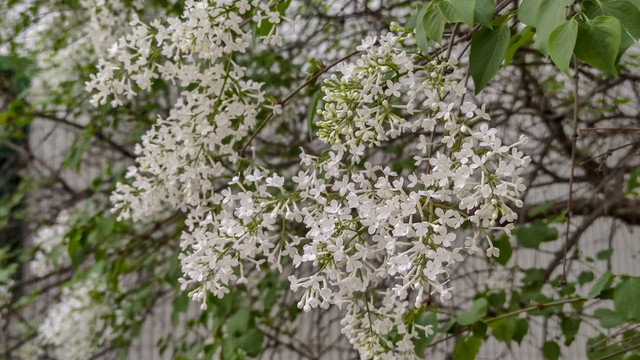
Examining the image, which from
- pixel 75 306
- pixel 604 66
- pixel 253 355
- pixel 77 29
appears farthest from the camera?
pixel 77 29

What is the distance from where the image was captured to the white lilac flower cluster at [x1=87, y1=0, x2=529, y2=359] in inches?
29.8

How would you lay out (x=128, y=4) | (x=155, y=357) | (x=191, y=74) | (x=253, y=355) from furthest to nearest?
(x=155, y=357) → (x=128, y=4) → (x=253, y=355) → (x=191, y=74)

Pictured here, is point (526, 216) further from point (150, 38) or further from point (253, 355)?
point (150, 38)

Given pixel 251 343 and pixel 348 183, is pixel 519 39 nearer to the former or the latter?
pixel 348 183

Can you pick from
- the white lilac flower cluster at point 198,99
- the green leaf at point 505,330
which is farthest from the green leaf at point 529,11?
the green leaf at point 505,330

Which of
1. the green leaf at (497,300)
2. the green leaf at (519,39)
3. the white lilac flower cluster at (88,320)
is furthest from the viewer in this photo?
the white lilac flower cluster at (88,320)

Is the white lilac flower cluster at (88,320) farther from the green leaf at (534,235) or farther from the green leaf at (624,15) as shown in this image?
the green leaf at (624,15)

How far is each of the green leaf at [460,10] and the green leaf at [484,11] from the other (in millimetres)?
36

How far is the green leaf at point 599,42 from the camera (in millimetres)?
691

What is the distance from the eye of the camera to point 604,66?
70cm

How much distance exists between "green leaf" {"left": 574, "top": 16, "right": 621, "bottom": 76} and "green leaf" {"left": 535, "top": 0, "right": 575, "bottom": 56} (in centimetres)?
2

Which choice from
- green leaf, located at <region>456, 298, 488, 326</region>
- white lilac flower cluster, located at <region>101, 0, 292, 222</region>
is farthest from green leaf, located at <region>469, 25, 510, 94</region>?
green leaf, located at <region>456, 298, 488, 326</region>

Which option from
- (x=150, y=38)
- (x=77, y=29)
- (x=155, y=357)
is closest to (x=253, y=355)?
(x=150, y=38)

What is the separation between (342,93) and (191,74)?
38 centimetres
